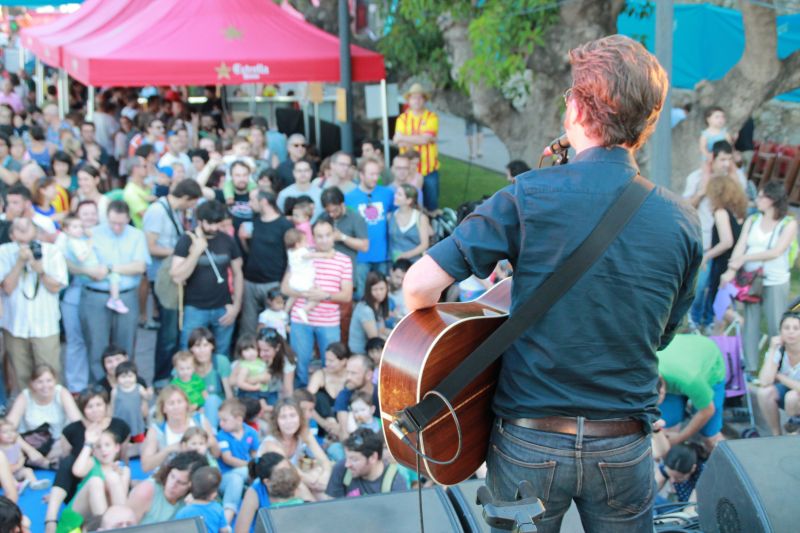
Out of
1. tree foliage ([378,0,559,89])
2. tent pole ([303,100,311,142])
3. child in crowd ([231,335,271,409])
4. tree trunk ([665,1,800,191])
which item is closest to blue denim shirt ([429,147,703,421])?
child in crowd ([231,335,271,409])

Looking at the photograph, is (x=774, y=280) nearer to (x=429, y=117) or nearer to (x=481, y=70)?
(x=481, y=70)

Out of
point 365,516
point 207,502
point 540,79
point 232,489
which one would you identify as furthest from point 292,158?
point 365,516

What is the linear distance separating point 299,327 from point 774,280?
3.40 meters

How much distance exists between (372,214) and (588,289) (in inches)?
240

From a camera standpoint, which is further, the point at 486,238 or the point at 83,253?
the point at 83,253

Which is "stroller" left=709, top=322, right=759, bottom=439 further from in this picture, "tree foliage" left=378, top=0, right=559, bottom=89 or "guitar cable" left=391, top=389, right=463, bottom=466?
"guitar cable" left=391, top=389, right=463, bottom=466

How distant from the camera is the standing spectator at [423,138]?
10.0 metres

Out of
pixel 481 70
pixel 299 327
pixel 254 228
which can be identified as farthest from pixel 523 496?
pixel 481 70

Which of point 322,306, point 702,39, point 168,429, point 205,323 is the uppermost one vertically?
point 702,39

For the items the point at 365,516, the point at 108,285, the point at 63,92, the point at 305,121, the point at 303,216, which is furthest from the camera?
the point at 63,92

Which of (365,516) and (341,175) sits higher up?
(341,175)

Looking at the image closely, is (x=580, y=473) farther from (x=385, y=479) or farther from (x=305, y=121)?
(x=305, y=121)

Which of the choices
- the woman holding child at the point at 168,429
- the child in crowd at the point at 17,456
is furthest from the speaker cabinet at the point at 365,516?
the child in crowd at the point at 17,456

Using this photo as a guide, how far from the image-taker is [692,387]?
5406mm
